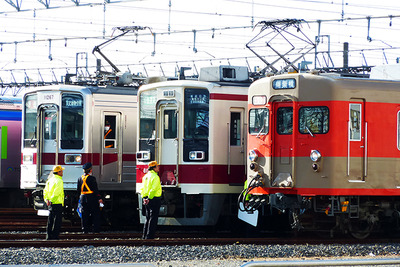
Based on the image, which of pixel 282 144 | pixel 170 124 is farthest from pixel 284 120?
pixel 170 124

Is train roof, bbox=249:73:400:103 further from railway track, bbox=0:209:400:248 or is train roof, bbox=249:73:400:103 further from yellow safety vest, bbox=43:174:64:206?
yellow safety vest, bbox=43:174:64:206

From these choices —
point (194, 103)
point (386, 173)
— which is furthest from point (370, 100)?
point (194, 103)

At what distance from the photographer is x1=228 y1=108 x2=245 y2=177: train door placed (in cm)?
1769

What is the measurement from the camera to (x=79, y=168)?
1956cm

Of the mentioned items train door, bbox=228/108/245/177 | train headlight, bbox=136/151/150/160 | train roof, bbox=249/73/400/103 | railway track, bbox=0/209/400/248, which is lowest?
railway track, bbox=0/209/400/248

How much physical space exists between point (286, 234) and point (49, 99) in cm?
693

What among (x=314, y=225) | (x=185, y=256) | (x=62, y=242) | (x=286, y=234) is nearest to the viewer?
(x=185, y=256)

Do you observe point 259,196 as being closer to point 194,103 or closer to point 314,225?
point 314,225

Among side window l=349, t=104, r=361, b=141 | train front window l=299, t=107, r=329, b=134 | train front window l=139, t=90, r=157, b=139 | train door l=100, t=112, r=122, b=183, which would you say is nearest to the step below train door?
train front window l=139, t=90, r=157, b=139

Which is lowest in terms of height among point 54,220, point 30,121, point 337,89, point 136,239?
point 136,239

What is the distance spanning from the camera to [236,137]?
58.4 ft

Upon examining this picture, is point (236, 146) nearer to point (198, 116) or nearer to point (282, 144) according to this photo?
point (198, 116)

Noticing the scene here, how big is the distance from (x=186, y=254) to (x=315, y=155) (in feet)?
11.4

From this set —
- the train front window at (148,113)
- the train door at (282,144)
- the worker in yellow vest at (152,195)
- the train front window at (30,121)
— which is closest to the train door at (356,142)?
the train door at (282,144)
